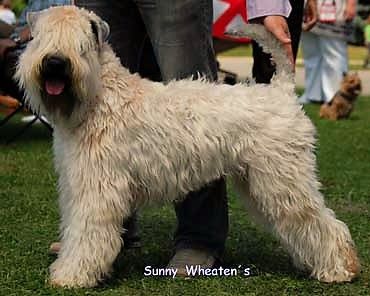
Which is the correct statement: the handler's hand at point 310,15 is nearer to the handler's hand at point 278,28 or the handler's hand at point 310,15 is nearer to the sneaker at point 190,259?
the handler's hand at point 278,28

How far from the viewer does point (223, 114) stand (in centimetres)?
404

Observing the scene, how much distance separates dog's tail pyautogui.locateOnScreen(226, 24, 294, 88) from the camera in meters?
4.31

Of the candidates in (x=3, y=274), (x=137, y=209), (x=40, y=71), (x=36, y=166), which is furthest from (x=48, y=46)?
(x=36, y=166)

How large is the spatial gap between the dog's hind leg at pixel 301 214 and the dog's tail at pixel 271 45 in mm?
461

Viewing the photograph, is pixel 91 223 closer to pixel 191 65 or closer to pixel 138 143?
pixel 138 143

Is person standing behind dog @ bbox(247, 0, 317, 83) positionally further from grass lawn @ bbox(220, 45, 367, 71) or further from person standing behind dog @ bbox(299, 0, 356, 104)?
grass lawn @ bbox(220, 45, 367, 71)

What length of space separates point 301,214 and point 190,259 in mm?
663

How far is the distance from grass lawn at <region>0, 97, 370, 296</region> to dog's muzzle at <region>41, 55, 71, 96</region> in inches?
38.6

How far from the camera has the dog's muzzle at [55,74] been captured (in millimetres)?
3760

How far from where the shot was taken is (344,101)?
10.9 m

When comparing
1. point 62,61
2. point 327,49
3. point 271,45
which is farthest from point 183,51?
point 327,49

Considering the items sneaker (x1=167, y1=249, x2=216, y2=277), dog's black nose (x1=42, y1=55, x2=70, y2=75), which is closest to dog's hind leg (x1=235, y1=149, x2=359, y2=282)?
sneaker (x1=167, y1=249, x2=216, y2=277)

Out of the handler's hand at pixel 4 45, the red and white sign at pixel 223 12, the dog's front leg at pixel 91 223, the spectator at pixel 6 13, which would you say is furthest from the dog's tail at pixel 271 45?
the spectator at pixel 6 13

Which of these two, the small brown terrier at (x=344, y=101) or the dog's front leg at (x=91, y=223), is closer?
the dog's front leg at (x=91, y=223)
